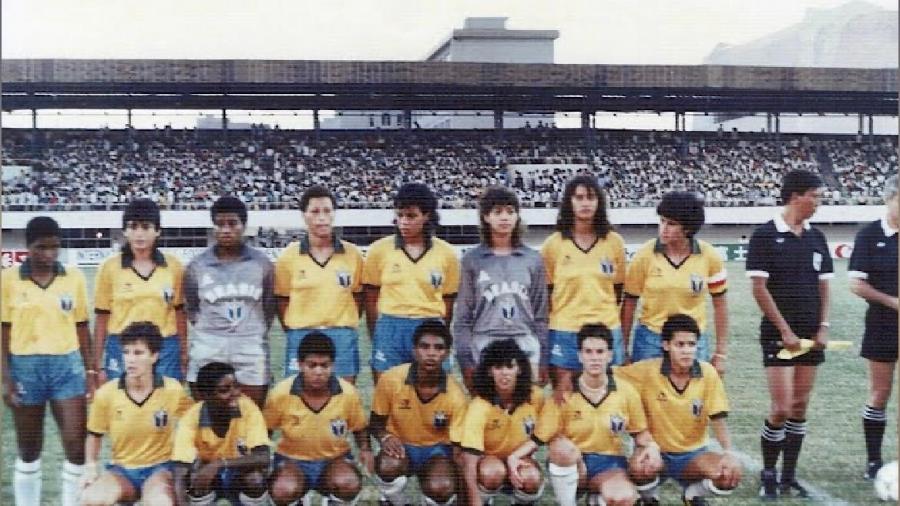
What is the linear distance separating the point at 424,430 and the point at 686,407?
0.71 metres

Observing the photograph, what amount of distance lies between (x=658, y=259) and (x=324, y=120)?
106 centimetres

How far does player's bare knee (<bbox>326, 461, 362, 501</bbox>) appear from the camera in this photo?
2113 millimetres

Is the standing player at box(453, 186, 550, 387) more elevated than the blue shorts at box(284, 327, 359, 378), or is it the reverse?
the standing player at box(453, 186, 550, 387)

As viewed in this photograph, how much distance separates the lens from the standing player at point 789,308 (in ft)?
7.31

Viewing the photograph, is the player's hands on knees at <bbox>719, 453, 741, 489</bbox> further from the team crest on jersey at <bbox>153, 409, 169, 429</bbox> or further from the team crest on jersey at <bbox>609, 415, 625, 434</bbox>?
the team crest on jersey at <bbox>153, 409, 169, 429</bbox>

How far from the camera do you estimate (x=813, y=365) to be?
2279mm

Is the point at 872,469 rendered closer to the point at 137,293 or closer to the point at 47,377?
the point at 137,293

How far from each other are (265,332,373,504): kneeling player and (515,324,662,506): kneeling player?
0.46 m

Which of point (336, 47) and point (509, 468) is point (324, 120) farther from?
point (509, 468)

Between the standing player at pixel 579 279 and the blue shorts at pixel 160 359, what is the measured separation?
100 centimetres

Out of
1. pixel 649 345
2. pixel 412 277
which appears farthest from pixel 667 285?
pixel 412 277

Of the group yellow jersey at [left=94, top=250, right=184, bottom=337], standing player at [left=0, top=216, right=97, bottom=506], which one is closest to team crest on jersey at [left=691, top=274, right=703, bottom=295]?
yellow jersey at [left=94, top=250, right=184, bottom=337]

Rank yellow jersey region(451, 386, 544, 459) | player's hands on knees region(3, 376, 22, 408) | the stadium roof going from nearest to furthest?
1. yellow jersey region(451, 386, 544, 459)
2. player's hands on knees region(3, 376, 22, 408)
3. the stadium roof

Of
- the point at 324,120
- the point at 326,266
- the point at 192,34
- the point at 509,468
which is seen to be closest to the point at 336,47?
the point at 324,120
